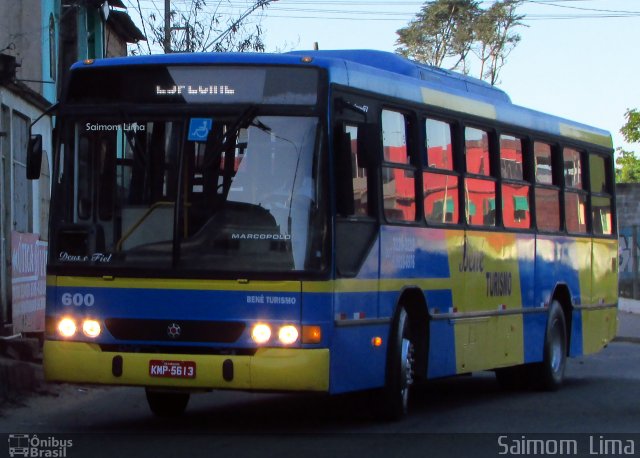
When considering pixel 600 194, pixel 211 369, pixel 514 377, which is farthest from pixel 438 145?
pixel 600 194

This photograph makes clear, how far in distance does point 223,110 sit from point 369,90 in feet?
4.55

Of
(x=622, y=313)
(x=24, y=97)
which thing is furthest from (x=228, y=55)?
(x=622, y=313)

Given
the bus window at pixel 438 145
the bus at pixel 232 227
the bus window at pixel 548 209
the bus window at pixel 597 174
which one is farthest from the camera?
the bus window at pixel 597 174

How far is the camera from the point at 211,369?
10695 millimetres

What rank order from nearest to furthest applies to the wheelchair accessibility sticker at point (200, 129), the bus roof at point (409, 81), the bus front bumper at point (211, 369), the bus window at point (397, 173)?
the bus front bumper at point (211, 369) < the wheelchair accessibility sticker at point (200, 129) < the bus roof at point (409, 81) < the bus window at point (397, 173)

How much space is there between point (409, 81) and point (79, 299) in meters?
3.55

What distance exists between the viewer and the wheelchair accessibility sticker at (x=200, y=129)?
35.8 feet

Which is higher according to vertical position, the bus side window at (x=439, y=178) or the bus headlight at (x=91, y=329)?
the bus side window at (x=439, y=178)

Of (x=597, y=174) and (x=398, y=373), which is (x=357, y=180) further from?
(x=597, y=174)

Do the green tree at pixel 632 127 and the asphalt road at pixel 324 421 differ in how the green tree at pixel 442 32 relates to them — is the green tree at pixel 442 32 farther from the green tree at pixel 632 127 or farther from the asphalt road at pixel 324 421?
the asphalt road at pixel 324 421

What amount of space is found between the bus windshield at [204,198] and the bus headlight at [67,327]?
→ 46 centimetres

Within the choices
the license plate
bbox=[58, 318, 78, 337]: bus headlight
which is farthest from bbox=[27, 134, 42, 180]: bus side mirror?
the license plate

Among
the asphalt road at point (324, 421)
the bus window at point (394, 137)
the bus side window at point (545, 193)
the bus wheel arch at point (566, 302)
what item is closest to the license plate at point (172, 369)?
the asphalt road at point (324, 421)

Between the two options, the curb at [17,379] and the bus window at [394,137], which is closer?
the bus window at [394,137]
